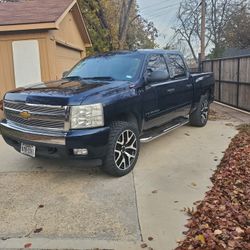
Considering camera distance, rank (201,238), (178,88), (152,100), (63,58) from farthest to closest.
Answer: (63,58) → (178,88) → (152,100) → (201,238)

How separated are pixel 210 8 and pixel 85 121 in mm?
37765

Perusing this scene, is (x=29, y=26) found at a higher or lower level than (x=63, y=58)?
higher

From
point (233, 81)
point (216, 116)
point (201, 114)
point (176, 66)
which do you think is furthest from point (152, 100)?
point (233, 81)

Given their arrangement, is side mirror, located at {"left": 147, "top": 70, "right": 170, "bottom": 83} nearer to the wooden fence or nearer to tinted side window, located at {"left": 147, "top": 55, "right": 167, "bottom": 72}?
tinted side window, located at {"left": 147, "top": 55, "right": 167, "bottom": 72}

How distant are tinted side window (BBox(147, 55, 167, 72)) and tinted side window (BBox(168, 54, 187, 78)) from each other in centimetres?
27

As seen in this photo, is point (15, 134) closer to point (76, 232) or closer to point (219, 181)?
point (76, 232)

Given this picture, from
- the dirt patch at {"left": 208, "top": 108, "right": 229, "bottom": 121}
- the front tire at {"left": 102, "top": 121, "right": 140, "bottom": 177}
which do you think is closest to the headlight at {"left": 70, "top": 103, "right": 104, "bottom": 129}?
the front tire at {"left": 102, "top": 121, "right": 140, "bottom": 177}

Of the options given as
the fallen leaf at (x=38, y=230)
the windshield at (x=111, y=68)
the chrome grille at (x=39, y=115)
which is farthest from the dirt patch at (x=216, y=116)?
the fallen leaf at (x=38, y=230)

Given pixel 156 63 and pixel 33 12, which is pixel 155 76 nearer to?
pixel 156 63

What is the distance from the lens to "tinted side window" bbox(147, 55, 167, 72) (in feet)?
20.1

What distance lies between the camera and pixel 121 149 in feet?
16.7

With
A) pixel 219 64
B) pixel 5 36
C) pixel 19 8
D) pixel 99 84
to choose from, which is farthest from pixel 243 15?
pixel 99 84

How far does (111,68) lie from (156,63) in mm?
950

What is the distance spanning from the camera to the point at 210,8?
38344 millimetres
